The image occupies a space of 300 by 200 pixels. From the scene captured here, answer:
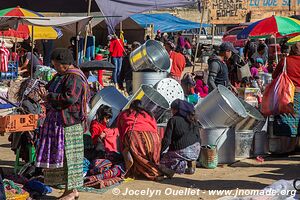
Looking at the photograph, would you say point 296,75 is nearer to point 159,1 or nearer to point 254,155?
point 254,155

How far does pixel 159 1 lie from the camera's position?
428 inches

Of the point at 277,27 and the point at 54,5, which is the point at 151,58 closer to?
the point at 54,5

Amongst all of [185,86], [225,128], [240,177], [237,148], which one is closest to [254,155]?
[237,148]

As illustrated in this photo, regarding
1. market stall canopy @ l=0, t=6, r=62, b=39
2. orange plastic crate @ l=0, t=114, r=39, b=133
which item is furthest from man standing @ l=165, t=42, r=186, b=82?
A: orange plastic crate @ l=0, t=114, r=39, b=133

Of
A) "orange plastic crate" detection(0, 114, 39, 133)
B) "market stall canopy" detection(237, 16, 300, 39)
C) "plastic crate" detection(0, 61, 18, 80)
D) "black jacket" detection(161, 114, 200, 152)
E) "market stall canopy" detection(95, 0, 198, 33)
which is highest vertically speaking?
"market stall canopy" detection(95, 0, 198, 33)

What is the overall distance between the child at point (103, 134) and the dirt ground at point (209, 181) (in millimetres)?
586

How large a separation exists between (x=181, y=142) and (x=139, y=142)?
543mm

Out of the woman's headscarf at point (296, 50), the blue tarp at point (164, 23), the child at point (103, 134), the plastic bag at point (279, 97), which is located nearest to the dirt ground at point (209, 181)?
the child at point (103, 134)

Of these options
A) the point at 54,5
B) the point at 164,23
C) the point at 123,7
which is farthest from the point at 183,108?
the point at 164,23

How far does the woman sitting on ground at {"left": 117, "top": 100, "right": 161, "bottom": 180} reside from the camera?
24.3 feet

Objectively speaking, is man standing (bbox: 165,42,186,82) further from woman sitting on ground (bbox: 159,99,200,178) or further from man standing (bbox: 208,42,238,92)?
woman sitting on ground (bbox: 159,99,200,178)

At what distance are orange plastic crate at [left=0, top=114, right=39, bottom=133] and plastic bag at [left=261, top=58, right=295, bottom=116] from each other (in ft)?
13.4

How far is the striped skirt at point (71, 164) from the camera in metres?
5.99

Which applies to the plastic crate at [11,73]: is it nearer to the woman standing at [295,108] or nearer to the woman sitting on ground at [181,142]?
the woman standing at [295,108]
